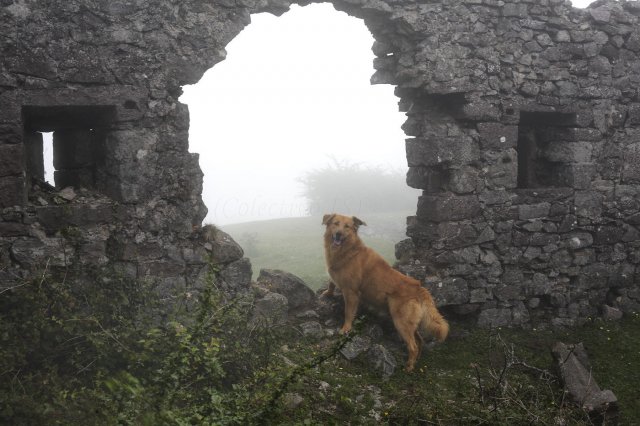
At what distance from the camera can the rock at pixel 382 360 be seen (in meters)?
5.79

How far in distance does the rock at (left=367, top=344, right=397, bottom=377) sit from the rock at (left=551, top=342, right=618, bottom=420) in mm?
1625

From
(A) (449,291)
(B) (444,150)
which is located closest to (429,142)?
(B) (444,150)

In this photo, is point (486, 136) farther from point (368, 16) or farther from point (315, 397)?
point (315, 397)

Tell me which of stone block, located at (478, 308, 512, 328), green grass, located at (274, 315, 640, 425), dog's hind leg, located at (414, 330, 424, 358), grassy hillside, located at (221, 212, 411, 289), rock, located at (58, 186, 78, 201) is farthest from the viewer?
grassy hillside, located at (221, 212, 411, 289)

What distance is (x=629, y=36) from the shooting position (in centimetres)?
771

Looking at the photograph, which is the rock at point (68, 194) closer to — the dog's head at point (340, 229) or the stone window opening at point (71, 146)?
the stone window opening at point (71, 146)

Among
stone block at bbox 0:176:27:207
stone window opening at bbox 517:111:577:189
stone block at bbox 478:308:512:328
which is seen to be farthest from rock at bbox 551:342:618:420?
stone block at bbox 0:176:27:207

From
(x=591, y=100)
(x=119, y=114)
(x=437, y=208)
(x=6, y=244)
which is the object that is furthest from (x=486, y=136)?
(x=6, y=244)

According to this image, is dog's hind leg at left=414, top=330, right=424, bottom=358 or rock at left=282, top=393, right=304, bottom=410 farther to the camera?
dog's hind leg at left=414, top=330, right=424, bottom=358

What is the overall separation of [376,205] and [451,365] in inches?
838

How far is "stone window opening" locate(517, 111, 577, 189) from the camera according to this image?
758 cm

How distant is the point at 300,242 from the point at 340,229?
9.99 meters

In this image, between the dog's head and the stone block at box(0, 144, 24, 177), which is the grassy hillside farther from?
the stone block at box(0, 144, 24, 177)

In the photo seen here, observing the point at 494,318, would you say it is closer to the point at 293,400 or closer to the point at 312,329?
the point at 312,329
